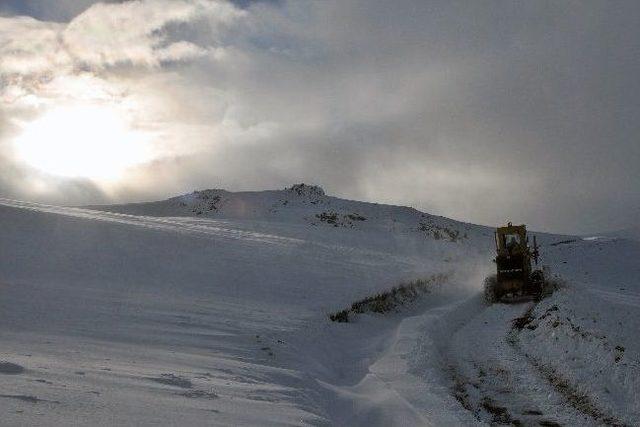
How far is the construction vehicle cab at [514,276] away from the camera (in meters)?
20.7

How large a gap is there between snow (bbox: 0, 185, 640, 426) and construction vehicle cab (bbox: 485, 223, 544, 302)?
98 cm

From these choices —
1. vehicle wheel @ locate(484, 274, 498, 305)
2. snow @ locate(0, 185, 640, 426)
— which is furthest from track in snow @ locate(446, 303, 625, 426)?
vehicle wheel @ locate(484, 274, 498, 305)

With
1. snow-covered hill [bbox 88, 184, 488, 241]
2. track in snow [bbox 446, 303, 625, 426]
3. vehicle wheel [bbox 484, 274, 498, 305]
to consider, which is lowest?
track in snow [bbox 446, 303, 625, 426]

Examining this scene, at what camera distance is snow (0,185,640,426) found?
593cm

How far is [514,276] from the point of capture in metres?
21.4

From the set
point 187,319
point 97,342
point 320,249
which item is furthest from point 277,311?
point 320,249

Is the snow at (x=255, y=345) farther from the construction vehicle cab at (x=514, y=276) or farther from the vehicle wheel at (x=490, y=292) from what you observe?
the construction vehicle cab at (x=514, y=276)

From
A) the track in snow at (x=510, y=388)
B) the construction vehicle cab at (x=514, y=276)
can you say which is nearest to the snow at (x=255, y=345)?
the track in snow at (x=510, y=388)

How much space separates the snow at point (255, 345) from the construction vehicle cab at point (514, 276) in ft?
3.22

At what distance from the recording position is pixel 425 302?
21.7 meters

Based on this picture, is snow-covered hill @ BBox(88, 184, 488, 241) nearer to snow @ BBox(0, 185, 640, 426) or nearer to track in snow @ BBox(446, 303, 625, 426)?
snow @ BBox(0, 185, 640, 426)

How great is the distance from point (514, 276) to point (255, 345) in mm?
14095

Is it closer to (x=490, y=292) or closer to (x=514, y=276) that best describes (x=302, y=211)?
(x=514, y=276)

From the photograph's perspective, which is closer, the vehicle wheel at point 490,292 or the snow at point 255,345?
the snow at point 255,345
